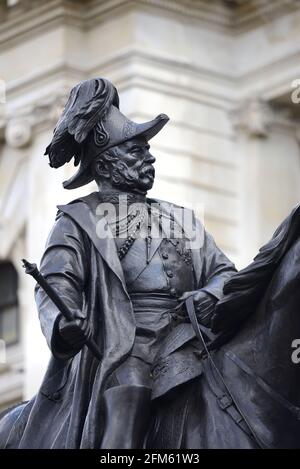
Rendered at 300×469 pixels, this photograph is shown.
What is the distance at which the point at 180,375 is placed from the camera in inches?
546

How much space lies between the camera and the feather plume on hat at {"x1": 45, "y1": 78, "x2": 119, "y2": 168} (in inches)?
576

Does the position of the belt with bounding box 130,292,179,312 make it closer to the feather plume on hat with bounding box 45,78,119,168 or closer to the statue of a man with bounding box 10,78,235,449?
the statue of a man with bounding box 10,78,235,449

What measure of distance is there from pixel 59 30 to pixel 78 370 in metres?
23.4

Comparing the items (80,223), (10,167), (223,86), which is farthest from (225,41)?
(80,223)

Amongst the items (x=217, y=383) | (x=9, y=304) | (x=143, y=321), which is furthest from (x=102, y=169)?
(x=9, y=304)

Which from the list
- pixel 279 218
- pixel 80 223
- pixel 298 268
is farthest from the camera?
pixel 279 218

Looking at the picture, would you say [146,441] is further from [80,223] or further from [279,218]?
[279,218]

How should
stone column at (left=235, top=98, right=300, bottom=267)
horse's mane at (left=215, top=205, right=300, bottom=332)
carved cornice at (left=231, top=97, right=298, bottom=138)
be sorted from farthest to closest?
carved cornice at (left=231, top=97, right=298, bottom=138) < stone column at (left=235, top=98, right=300, bottom=267) < horse's mane at (left=215, top=205, right=300, bottom=332)

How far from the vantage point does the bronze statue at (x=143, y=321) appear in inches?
538

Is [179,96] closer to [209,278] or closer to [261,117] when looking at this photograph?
[261,117]

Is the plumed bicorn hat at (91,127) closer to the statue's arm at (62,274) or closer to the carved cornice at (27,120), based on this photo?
the statue's arm at (62,274)

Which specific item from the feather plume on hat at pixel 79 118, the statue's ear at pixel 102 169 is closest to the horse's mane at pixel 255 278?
the statue's ear at pixel 102 169

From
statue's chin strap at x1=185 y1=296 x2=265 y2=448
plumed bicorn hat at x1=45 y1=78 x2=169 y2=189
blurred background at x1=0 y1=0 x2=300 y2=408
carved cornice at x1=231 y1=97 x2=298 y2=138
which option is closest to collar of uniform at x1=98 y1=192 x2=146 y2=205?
plumed bicorn hat at x1=45 y1=78 x2=169 y2=189

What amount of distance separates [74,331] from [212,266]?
1.20m
